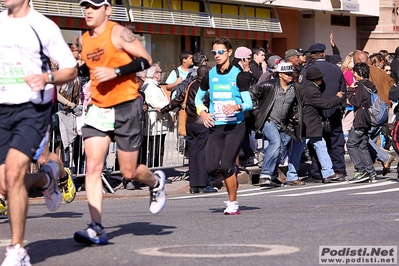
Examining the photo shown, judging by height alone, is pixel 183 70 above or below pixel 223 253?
above

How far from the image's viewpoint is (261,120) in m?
15.8

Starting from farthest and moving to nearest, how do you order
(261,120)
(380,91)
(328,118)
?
(380,91), (328,118), (261,120)

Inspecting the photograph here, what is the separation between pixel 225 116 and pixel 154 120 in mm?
5622

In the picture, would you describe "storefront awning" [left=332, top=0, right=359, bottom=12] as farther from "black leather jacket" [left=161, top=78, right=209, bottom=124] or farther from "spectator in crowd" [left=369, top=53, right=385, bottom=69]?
"black leather jacket" [left=161, top=78, right=209, bottom=124]

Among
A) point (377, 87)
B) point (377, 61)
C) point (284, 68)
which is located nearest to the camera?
point (284, 68)

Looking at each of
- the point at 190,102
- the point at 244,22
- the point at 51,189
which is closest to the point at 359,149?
the point at 190,102

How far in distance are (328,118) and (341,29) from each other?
26584 millimetres

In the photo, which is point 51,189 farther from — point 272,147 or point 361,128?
point 361,128

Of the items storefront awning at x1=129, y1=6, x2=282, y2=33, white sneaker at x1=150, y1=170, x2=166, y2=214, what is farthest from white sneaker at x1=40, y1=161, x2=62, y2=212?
storefront awning at x1=129, y1=6, x2=282, y2=33

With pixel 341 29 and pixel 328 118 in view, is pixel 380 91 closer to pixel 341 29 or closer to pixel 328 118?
pixel 328 118

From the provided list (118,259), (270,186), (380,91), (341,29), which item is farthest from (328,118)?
(341,29)

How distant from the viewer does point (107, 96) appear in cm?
827

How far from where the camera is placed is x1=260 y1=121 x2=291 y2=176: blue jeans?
1588 cm

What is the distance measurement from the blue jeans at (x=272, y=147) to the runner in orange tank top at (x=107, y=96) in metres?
7.65
